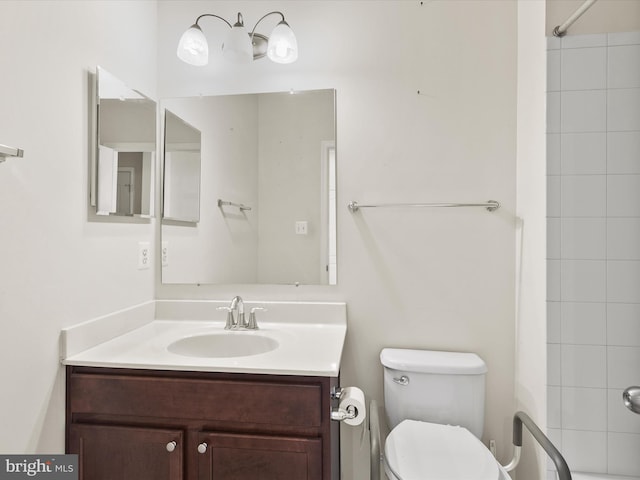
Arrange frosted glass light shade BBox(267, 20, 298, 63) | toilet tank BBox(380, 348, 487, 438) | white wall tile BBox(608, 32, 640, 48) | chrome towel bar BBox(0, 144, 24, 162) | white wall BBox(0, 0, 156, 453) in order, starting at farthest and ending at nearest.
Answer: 1. frosted glass light shade BBox(267, 20, 298, 63)
2. toilet tank BBox(380, 348, 487, 438)
3. white wall tile BBox(608, 32, 640, 48)
4. white wall BBox(0, 0, 156, 453)
5. chrome towel bar BBox(0, 144, 24, 162)

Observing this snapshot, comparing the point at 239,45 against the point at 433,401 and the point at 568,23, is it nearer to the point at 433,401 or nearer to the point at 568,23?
the point at 568,23

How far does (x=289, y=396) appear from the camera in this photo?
44.0 inches

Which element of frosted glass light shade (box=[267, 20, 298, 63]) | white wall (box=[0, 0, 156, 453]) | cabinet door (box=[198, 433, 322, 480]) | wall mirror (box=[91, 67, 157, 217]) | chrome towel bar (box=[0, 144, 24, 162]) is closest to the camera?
chrome towel bar (box=[0, 144, 24, 162])

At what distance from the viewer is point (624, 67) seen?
4.04 feet

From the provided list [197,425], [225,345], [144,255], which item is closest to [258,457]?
[197,425]

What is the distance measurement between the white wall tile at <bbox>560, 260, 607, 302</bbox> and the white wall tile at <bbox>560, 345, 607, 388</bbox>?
0.17 m

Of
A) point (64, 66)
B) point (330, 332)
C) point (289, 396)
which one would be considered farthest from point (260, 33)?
point (289, 396)

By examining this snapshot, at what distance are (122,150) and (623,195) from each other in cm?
178

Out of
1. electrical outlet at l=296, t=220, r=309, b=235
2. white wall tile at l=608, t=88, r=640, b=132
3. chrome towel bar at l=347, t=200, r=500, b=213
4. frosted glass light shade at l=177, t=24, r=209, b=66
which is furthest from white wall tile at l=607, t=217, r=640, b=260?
frosted glass light shade at l=177, t=24, r=209, b=66

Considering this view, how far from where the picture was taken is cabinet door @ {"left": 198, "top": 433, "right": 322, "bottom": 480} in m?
1.10

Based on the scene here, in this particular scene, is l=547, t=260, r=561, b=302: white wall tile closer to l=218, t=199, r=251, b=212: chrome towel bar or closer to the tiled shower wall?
the tiled shower wall

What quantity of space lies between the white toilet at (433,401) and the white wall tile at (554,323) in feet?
0.94

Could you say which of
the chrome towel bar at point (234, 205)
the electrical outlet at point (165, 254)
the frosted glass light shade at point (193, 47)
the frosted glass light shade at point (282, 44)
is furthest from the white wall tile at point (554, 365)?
the frosted glass light shade at point (193, 47)

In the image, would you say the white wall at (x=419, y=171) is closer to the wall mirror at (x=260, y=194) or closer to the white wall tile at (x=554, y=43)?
the wall mirror at (x=260, y=194)
